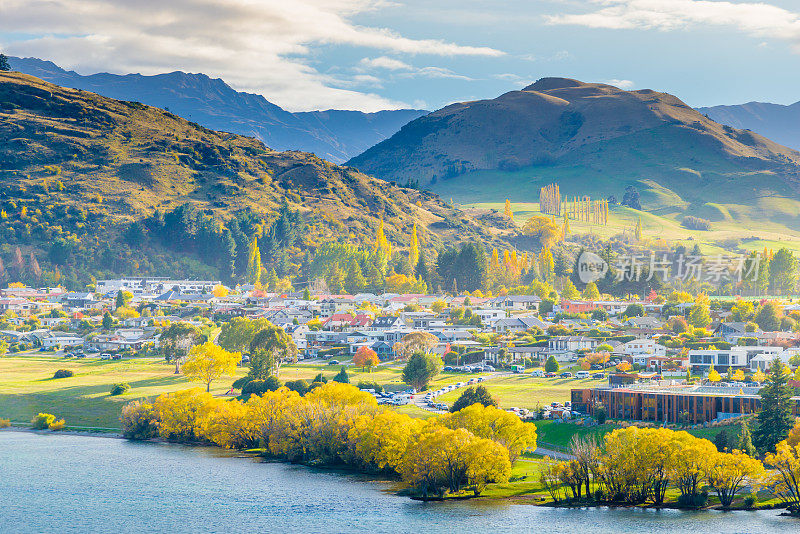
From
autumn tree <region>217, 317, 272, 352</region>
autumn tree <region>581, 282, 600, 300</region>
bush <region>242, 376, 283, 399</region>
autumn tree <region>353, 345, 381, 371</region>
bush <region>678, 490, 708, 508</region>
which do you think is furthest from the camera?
autumn tree <region>581, 282, 600, 300</region>

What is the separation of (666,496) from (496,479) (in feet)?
41.2

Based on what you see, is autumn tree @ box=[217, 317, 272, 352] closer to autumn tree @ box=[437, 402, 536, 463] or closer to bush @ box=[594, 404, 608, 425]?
autumn tree @ box=[437, 402, 536, 463]

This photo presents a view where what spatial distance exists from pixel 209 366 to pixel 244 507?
4660cm

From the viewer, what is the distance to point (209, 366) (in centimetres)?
11619

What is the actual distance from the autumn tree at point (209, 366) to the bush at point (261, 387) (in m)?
7.65

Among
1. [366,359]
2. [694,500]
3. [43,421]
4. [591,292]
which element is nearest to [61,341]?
[43,421]

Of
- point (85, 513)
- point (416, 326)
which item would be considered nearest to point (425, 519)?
point (85, 513)

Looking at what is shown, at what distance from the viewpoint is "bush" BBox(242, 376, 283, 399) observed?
353 ft

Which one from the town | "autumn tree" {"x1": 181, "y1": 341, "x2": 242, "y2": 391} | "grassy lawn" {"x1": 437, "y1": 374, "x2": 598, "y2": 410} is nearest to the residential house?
the town

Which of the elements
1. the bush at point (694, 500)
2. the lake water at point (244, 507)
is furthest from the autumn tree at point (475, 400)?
the bush at point (694, 500)

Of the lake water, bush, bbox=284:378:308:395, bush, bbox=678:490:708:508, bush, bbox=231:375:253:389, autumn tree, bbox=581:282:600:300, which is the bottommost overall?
the lake water

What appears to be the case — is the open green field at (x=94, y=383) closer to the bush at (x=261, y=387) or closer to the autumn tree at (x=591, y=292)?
the bush at (x=261, y=387)

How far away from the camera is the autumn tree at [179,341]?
131375mm

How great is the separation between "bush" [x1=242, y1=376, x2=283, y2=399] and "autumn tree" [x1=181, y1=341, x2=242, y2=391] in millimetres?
7648
